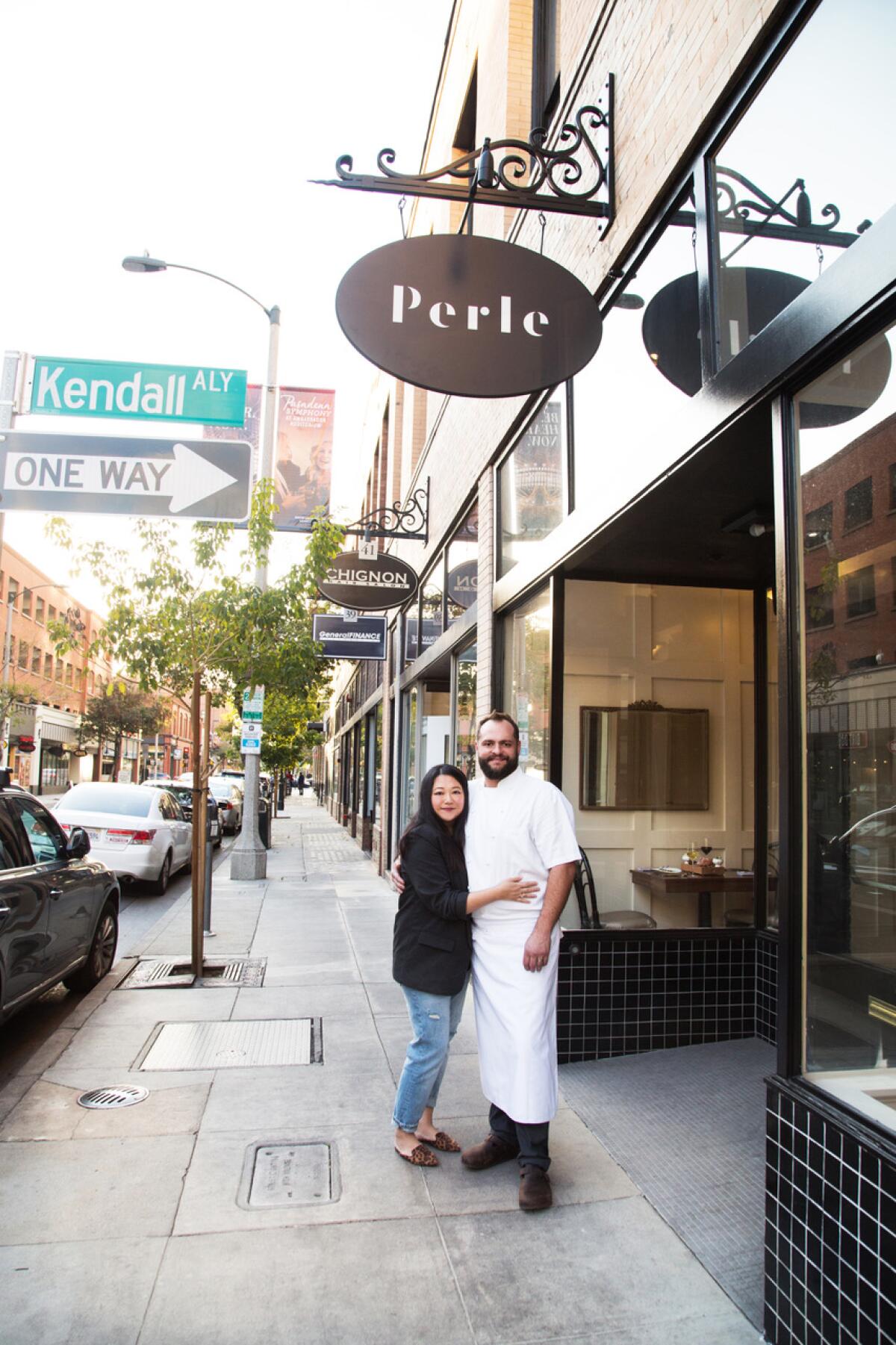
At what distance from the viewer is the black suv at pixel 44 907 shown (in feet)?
17.4

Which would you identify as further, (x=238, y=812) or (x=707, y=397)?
(x=238, y=812)

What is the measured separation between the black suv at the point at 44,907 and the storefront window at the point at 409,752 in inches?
228

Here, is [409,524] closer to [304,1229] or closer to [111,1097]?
[111,1097]

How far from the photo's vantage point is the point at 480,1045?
3961 mm

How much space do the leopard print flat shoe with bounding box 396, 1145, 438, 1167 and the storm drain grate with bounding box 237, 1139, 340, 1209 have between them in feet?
1.02

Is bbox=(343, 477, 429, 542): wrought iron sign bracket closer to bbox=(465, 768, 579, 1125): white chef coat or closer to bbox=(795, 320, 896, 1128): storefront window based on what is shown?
bbox=(465, 768, 579, 1125): white chef coat

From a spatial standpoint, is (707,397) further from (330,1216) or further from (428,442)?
(428,442)

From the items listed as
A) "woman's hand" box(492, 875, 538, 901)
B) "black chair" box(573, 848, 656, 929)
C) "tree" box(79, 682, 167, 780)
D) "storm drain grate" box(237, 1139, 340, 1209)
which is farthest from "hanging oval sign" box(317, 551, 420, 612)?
"tree" box(79, 682, 167, 780)

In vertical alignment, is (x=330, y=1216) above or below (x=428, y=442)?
below

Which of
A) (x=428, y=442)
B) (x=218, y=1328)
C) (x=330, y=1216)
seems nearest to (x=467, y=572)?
(x=428, y=442)

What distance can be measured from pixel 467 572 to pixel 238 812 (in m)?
18.8

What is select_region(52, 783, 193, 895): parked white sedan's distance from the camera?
42.4ft

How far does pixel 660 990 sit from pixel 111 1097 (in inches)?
121

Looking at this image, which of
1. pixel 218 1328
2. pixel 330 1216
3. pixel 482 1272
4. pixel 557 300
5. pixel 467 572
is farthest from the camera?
pixel 467 572
